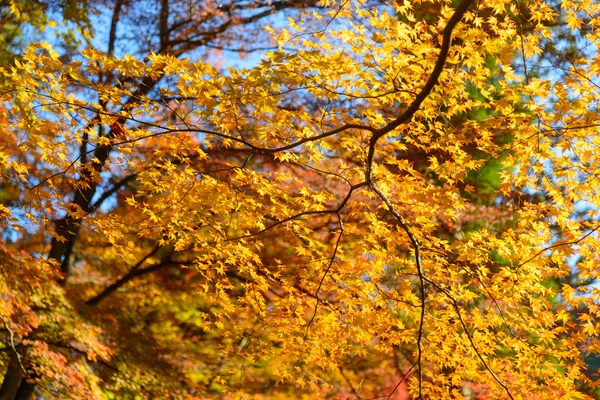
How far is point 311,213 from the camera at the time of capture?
158 inches

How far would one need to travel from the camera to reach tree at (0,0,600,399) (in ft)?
12.6

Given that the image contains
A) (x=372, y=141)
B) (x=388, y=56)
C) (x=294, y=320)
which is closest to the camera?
(x=372, y=141)

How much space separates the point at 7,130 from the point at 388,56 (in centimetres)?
423

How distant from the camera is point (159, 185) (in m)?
4.89

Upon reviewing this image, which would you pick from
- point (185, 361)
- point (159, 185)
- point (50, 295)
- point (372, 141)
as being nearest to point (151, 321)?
point (185, 361)

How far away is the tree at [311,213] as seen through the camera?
3.84 metres

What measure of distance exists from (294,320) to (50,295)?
318 cm

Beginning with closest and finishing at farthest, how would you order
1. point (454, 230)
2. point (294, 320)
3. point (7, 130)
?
point (294, 320), point (7, 130), point (454, 230)

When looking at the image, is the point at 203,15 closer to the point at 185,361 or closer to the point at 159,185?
the point at 159,185

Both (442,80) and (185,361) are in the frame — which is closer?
(442,80)

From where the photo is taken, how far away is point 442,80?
3.74 m

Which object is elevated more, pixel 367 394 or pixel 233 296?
pixel 233 296

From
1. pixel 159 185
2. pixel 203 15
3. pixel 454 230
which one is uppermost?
pixel 203 15

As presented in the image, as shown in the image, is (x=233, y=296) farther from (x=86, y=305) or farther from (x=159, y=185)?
(x=159, y=185)
